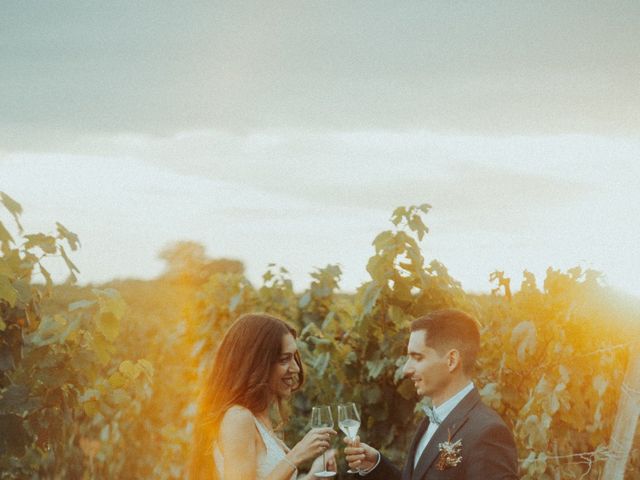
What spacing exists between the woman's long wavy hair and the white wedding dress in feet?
0.18

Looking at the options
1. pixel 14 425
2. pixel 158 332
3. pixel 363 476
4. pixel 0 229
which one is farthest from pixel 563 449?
pixel 158 332

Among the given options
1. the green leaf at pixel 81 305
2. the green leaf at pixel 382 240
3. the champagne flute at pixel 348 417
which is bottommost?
the champagne flute at pixel 348 417

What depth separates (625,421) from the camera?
4.84 m

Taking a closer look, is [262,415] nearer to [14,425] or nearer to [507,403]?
[14,425]

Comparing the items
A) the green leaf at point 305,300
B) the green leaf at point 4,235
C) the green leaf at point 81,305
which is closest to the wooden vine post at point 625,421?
the green leaf at point 81,305

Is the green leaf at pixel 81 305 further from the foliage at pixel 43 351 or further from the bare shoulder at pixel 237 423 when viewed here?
the bare shoulder at pixel 237 423

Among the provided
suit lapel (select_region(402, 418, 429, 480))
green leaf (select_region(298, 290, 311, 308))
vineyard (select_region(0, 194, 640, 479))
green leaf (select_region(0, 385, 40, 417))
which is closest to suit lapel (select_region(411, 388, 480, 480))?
suit lapel (select_region(402, 418, 429, 480))

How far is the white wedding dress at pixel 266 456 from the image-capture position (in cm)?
367

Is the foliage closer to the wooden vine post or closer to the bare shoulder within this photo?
the bare shoulder

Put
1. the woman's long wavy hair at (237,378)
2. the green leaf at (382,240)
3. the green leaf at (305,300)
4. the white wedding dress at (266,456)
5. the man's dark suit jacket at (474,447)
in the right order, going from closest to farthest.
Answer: the man's dark suit jacket at (474,447) < the white wedding dress at (266,456) < the woman's long wavy hair at (237,378) < the green leaf at (382,240) < the green leaf at (305,300)

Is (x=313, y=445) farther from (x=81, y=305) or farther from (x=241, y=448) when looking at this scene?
(x=81, y=305)

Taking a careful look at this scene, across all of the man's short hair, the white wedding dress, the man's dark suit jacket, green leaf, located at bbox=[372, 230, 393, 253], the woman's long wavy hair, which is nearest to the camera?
the man's dark suit jacket

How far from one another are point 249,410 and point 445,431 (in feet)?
3.00

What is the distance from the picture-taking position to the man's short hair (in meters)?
3.90
